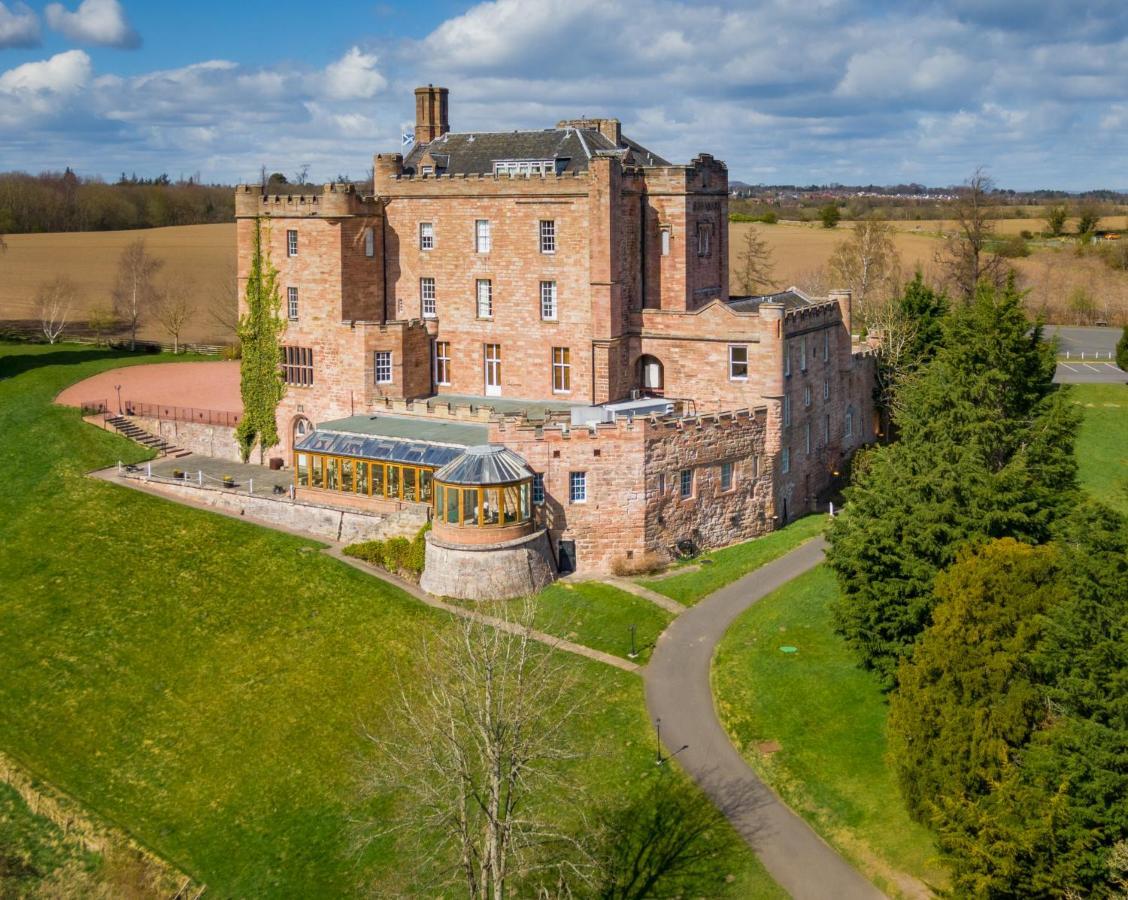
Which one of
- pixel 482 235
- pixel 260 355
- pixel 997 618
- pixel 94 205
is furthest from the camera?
pixel 94 205

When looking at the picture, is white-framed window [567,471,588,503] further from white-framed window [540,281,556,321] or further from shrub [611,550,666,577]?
white-framed window [540,281,556,321]

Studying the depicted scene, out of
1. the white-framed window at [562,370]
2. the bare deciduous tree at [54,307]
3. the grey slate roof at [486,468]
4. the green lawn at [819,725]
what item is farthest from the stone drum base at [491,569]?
the bare deciduous tree at [54,307]

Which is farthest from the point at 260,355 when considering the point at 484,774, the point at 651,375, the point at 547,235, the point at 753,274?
the point at 753,274

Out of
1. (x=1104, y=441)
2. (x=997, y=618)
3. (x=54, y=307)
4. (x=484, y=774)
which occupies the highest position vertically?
(x=54, y=307)

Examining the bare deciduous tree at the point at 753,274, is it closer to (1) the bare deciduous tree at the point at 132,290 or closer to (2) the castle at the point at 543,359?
(2) the castle at the point at 543,359

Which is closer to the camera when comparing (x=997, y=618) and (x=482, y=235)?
(x=997, y=618)

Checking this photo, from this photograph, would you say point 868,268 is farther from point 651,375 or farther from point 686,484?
point 686,484

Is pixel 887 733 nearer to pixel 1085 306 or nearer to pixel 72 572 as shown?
pixel 72 572
